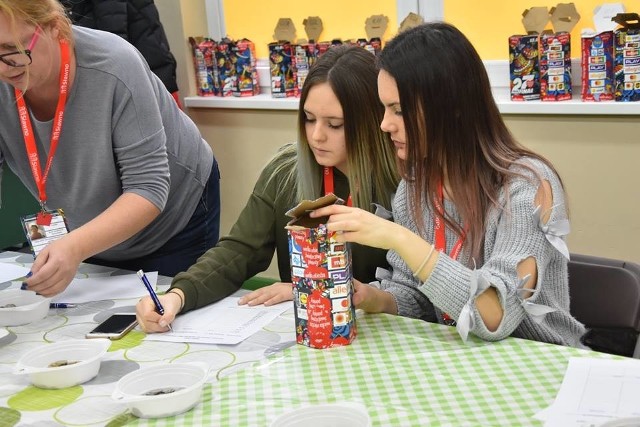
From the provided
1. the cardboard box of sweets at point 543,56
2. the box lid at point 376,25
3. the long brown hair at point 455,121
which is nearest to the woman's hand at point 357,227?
the long brown hair at point 455,121

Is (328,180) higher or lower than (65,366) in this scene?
higher

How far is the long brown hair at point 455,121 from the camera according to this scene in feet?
5.07

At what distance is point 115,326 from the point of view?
5.33 ft

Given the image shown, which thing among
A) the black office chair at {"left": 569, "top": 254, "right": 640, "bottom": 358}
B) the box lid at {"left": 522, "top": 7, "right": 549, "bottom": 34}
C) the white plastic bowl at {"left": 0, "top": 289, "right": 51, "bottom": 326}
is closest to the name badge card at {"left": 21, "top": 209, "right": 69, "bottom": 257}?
the white plastic bowl at {"left": 0, "top": 289, "right": 51, "bottom": 326}

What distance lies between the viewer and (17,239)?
4156 millimetres

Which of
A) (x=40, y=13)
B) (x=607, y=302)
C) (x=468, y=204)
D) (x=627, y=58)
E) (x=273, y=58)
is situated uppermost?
(x=40, y=13)

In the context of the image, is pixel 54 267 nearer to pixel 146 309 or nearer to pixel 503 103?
pixel 146 309

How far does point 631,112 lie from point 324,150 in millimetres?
1354

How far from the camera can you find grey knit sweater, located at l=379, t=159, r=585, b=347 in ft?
4.64

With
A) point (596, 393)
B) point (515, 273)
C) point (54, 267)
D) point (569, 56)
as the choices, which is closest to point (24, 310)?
point (54, 267)

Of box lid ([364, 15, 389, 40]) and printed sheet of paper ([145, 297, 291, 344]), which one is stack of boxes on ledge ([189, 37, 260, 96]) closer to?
box lid ([364, 15, 389, 40])

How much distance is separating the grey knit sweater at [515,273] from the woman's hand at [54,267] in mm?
682

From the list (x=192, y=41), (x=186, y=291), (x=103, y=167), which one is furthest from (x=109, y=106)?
(x=192, y=41)

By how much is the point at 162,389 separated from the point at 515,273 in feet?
2.11
